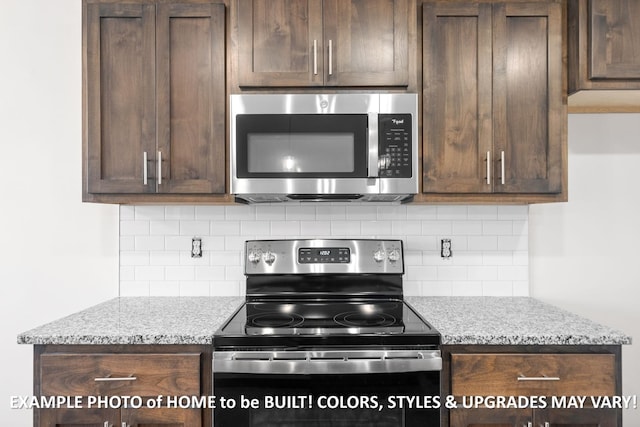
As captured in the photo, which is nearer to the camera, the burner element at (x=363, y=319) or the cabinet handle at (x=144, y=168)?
the burner element at (x=363, y=319)

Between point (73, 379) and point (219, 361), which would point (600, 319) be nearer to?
point (219, 361)

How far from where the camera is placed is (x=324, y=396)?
152cm

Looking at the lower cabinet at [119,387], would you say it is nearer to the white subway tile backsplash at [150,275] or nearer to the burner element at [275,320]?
the burner element at [275,320]

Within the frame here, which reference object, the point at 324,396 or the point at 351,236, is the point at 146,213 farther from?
the point at 324,396

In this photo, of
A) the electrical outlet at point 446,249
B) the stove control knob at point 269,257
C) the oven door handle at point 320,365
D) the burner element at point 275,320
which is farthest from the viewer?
the electrical outlet at point 446,249

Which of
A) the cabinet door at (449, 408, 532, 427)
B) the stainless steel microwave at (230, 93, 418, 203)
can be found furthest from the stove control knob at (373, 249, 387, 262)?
the cabinet door at (449, 408, 532, 427)

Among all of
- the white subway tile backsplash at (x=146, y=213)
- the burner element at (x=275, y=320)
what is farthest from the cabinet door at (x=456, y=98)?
the white subway tile backsplash at (x=146, y=213)

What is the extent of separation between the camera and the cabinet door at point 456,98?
190 centimetres

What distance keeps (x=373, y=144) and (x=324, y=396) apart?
3.28 feet

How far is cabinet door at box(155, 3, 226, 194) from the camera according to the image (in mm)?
1898

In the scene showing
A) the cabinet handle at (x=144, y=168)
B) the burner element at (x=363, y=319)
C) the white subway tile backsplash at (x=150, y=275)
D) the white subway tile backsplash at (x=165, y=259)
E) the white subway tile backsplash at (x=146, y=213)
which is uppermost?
the cabinet handle at (x=144, y=168)

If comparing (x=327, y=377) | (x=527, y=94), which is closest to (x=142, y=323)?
(x=327, y=377)

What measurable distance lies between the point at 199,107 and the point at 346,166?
69 cm

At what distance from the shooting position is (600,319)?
7.45ft
